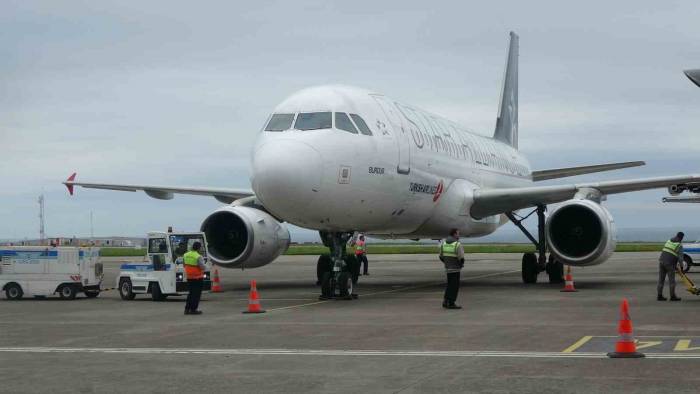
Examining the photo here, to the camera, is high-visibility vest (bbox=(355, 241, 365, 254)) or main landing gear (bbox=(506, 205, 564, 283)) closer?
main landing gear (bbox=(506, 205, 564, 283))

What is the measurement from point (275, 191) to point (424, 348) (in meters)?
6.54

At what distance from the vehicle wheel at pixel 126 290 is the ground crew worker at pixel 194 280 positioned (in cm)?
378

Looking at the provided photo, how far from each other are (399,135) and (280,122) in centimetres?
293

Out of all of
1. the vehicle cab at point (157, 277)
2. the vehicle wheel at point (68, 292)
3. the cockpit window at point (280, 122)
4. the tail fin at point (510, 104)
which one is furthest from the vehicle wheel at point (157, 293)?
the tail fin at point (510, 104)

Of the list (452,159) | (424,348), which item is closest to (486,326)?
(424,348)

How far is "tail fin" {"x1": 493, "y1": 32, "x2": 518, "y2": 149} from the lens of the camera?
112 feet

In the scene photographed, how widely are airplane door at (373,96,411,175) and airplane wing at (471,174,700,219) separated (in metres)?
3.99

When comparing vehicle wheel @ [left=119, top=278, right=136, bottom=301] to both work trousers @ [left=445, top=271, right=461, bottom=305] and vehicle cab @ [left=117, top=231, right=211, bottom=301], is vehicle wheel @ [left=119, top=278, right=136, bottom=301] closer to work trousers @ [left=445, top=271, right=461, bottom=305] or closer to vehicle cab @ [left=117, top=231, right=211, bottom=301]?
vehicle cab @ [left=117, top=231, right=211, bottom=301]

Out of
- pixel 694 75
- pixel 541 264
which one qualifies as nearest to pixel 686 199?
pixel 541 264

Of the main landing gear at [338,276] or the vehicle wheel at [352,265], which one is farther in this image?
the vehicle wheel at [352,265]

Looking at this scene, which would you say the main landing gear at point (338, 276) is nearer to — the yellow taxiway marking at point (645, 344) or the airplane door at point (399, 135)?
the airplane door at point (399, 135)

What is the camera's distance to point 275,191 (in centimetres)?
1686

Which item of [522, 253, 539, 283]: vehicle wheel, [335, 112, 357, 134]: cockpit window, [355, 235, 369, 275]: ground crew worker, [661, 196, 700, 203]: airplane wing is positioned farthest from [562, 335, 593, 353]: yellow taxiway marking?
[661, 196, 700, 203]: airplane wing

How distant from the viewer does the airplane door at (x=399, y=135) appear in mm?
19578
